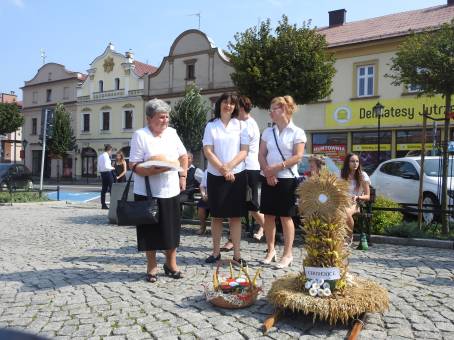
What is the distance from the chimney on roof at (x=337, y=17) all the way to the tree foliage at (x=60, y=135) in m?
24.4

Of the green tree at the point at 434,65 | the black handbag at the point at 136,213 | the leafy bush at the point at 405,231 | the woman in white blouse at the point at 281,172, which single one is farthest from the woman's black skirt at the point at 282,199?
the green tree at the point at 434,65

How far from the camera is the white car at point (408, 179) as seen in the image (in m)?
10.1

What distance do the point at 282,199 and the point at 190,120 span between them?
83.4 ft

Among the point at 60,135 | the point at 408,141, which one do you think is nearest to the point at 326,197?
the point at 408,141

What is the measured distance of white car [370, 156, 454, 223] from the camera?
10.1 metres

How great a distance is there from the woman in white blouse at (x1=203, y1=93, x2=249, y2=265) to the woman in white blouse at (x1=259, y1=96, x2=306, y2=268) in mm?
280

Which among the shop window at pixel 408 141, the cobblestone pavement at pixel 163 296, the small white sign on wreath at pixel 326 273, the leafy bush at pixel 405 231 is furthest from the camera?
the shop window at pixel 408 141

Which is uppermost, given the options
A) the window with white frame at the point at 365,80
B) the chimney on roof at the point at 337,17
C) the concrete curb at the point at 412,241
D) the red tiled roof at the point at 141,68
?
the chimney on roof at the point at 337,17

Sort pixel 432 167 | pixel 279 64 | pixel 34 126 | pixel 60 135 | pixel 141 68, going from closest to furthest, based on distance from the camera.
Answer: pixel 432 167 < pixel 279 64 < pixel 60 135 < pixel 141 68 < pixel 34 126

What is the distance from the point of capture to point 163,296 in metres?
4.07

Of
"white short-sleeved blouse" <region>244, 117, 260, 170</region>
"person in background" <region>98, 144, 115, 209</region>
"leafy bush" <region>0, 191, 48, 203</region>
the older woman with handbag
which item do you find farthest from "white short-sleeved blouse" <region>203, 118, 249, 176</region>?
"leafy bush" <region>0, 191, 48, 203</region>

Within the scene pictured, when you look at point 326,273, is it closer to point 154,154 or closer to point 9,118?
point 154,154

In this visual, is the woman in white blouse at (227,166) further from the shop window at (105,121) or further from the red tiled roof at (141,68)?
the shop window at (105,121)

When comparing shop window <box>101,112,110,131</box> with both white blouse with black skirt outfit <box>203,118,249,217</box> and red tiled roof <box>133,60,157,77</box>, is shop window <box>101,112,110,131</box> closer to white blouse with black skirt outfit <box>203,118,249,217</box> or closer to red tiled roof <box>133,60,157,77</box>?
red tiled roof <box>133,60,157,77</box>
